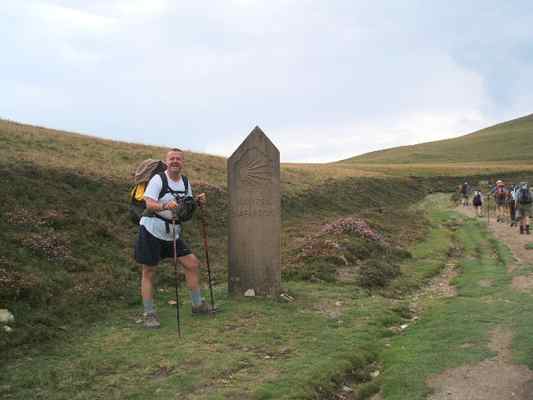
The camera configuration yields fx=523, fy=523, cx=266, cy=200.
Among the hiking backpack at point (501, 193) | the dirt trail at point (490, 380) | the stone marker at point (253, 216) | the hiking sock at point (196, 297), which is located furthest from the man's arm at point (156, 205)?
the hiking backpack at point (501, 193)

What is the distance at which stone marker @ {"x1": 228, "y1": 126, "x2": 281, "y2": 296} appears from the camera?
10.7 m

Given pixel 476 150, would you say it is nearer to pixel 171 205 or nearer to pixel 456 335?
pixel 456 335

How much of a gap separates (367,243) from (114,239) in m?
7.85

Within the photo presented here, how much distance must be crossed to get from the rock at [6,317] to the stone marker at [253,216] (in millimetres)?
4197

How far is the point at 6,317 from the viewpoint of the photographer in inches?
323

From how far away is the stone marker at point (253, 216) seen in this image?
10711 millimetres

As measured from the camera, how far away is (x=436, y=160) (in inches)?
5108

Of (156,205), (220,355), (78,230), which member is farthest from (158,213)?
(78,230)

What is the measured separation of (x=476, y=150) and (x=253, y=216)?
149 meters

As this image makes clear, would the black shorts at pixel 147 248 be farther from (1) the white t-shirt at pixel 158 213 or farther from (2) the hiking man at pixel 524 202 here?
(2) the hiking man at pixel 524 202

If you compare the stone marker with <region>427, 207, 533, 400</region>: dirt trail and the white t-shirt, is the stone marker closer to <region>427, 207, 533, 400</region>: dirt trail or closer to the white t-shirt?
the white t-shirt

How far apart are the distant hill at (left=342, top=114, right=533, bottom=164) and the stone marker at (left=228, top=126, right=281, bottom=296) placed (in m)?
119

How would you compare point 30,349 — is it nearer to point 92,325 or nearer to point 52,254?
point 92,325

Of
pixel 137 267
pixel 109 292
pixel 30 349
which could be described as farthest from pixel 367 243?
pixel 30 349
